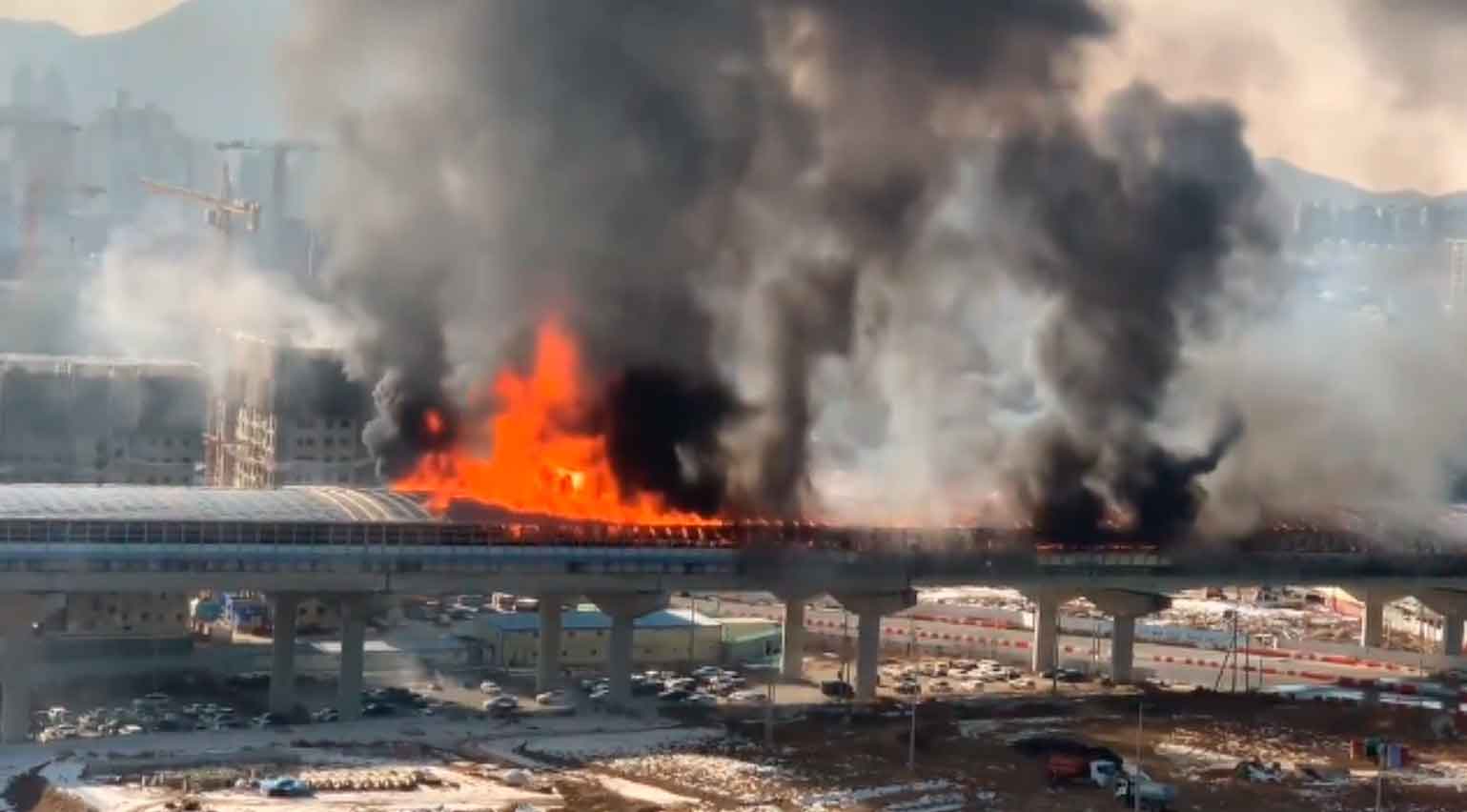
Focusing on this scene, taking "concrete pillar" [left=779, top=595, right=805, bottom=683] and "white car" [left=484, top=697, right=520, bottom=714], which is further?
"concrete pillar" [left=779, top=595, right=805, bottom=683]

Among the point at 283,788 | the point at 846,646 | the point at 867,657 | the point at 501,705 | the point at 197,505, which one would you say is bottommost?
the point at 283,788

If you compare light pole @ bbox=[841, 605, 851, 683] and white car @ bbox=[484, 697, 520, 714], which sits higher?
light pole @ bbox=[841, 605, 851, 683]

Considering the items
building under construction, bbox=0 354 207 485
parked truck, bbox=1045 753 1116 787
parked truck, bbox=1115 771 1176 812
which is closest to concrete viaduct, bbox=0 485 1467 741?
parked truck, bbox=1045 753 1116 787

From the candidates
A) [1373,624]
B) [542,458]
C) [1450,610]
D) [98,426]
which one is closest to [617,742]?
[542,458]

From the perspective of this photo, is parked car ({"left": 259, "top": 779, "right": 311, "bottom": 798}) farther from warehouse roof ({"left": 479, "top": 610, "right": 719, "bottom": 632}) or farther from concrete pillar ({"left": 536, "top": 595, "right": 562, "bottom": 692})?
warehouse roof ({"left": 479, "top": 610, "right": 719, "bottom": 632})

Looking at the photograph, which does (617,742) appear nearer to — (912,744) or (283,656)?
(912,744)

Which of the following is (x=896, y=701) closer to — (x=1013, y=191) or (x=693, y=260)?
(x=693, y=260)

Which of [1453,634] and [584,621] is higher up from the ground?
[1453,634]
